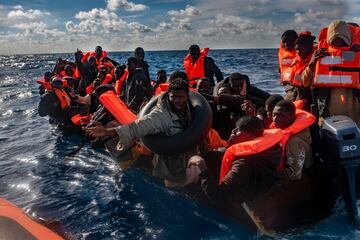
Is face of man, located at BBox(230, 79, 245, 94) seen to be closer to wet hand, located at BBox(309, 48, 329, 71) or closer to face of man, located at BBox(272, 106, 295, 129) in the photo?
wet hand, located at BBox(309, 48, 329, 71)

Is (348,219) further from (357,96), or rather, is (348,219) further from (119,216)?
(119,216)

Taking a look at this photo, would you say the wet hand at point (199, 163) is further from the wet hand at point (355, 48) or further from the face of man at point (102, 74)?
the face of man at point (102, 74)

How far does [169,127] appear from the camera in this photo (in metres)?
4.44

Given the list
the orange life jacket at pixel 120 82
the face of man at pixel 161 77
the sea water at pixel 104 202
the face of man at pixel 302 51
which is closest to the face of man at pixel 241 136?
the sea water at pixel 104 202

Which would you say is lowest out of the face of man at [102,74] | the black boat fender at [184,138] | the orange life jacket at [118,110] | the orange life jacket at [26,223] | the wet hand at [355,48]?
the orange life jacket at [26,223]

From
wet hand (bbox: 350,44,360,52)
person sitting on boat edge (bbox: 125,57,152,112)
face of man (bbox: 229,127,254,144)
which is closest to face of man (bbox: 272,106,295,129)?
face of man (bbox: 229,127,254,144)

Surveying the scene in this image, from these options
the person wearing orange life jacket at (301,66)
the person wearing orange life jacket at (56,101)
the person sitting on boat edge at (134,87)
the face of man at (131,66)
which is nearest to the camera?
the person wearing orange life jacket at (301,66)

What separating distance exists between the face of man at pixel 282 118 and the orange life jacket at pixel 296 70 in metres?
1.55

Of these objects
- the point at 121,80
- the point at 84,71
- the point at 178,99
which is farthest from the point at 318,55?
the point at 84,71

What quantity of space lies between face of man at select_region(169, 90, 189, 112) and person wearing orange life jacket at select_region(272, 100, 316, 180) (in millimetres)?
1096

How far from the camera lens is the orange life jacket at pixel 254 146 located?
3480 mm

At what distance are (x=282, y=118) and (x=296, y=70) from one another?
169 cm

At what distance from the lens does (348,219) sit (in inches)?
174

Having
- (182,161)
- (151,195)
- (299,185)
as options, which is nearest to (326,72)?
(299,185)
